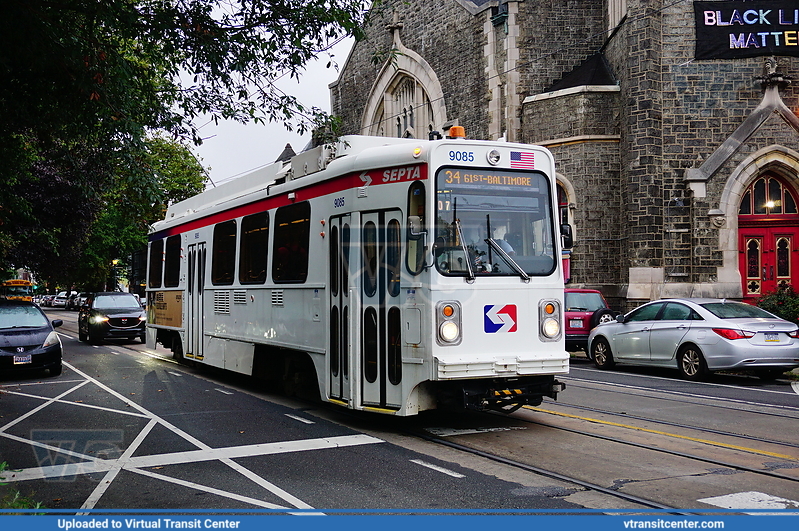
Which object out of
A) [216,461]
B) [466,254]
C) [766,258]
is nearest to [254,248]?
[466,254]

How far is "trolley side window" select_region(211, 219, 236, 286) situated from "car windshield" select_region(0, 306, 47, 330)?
478 centimetres

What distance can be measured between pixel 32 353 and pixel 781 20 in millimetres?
22071

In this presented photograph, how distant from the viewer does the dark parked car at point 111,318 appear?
2522cm

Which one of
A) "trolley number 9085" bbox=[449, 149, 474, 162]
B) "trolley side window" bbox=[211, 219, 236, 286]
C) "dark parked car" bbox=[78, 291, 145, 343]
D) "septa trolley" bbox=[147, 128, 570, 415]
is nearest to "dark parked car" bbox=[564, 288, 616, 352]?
"trolley side window" bbox=[211, 219, 236, 286]

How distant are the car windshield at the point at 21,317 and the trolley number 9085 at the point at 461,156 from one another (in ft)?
36.3

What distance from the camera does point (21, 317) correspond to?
1612 cm

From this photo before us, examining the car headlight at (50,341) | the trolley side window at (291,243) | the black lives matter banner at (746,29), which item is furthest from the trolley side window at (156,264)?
the black lives matter banner at (746,29)

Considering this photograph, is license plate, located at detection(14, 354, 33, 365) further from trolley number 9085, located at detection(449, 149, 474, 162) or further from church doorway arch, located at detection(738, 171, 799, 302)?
church doorway arch, located at detection(738, 171, 799, 302)

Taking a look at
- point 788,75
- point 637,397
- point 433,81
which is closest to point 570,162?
point 788,75

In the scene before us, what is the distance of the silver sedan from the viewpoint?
1362 centimetres

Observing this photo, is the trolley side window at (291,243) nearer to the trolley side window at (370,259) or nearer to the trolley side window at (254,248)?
the trolley side window at (254,248)

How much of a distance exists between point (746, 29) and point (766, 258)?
6885mm

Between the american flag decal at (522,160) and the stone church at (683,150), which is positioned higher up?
the stone church at (683,150)

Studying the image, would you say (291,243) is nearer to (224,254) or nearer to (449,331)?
(224,254)
